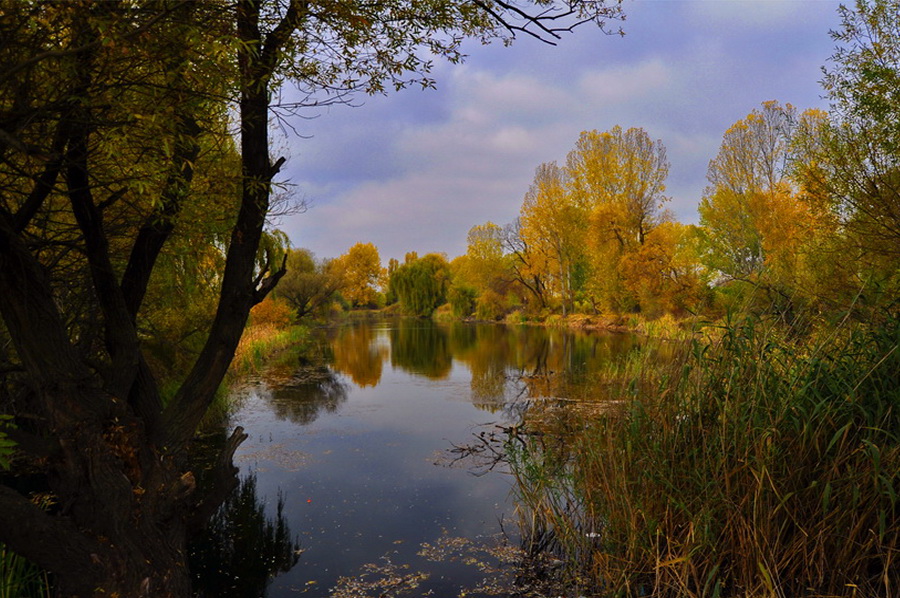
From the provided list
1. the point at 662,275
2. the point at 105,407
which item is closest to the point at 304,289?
the point at 662,275

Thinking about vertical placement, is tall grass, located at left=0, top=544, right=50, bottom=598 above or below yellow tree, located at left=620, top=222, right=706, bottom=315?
below

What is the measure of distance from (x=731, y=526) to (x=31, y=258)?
4.92m

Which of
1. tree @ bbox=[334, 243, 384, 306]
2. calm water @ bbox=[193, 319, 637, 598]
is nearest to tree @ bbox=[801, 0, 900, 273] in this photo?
calm water @ bbox=[193, 319, 637, 598]

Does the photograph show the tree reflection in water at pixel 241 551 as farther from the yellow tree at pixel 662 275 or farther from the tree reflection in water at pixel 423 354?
the yellow tree at pixel 662 275

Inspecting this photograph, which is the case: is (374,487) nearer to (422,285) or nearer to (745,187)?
(745,187)

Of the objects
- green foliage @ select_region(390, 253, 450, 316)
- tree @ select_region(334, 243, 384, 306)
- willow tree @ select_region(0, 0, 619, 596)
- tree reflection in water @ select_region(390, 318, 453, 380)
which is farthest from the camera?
tree @ select_region(334, 243, 384, 306)

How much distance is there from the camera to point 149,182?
9.54 ft

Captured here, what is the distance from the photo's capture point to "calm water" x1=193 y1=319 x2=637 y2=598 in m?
4.84

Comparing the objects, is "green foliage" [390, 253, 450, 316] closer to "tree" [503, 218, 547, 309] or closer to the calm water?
"tree" [503, 218, 547, 309]

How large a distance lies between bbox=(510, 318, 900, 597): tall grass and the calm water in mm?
1477

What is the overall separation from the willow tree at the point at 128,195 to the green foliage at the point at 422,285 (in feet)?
155

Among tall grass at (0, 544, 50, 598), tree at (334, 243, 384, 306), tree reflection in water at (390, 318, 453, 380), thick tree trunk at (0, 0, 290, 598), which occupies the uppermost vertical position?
tree at (334, 243, 384, 306)

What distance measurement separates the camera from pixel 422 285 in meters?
52.5

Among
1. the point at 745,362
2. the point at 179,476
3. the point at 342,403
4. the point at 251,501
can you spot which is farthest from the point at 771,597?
the point at 342,403
